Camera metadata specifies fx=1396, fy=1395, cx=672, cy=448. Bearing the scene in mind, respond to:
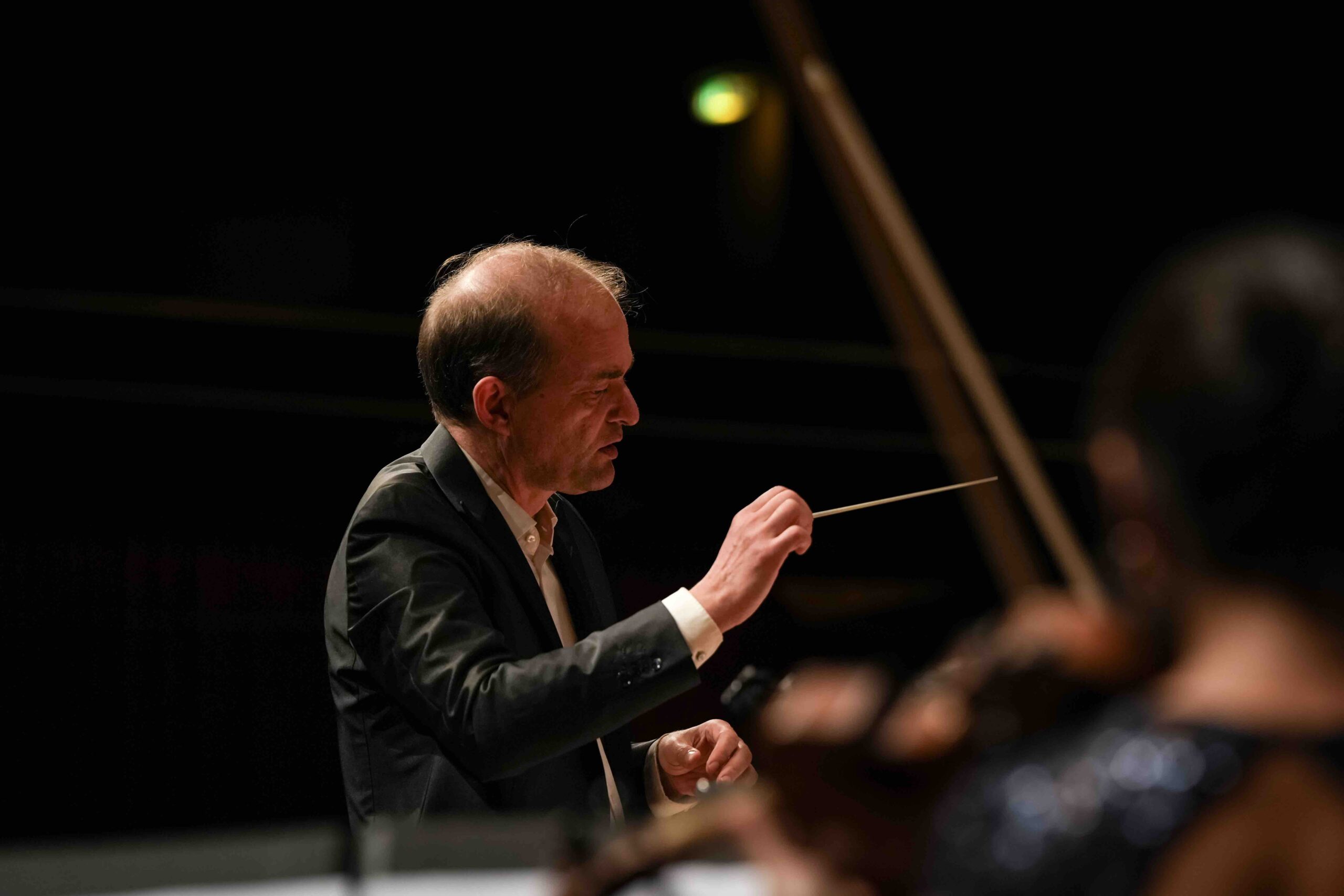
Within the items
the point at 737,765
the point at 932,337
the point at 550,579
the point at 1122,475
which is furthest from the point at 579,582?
the point at 1122,475

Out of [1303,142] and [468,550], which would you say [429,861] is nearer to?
[468,550]

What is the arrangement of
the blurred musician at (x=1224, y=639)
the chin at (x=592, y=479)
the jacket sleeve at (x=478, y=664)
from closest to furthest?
the blurred musician at (x=1224, y=639) < the jacket sleeve at (x=478, y=664) < the chin at (x=592, y=479)

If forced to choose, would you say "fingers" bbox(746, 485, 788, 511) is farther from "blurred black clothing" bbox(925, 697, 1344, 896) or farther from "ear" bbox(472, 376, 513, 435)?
"blurred black clothing" bbox(925, 697, 1344, 896)

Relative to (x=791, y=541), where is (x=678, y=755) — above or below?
below

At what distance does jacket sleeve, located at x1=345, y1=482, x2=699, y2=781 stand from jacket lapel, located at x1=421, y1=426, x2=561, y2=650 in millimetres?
55

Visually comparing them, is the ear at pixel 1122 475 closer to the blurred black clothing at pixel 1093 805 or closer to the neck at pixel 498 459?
the blurred black clothing at pixel 1093 805

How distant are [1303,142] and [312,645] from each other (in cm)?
243

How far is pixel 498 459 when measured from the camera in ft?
4.99

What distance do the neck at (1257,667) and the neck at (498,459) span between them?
1174mm

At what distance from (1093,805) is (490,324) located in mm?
1209

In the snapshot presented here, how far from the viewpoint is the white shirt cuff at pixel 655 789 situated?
148cm

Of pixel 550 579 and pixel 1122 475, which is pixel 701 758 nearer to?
pixel 550 579

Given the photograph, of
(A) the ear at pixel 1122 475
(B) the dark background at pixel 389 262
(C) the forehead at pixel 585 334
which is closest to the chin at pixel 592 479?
(C) the forehead at pixel 585 334

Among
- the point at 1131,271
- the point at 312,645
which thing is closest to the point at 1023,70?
the point at 1131,271
